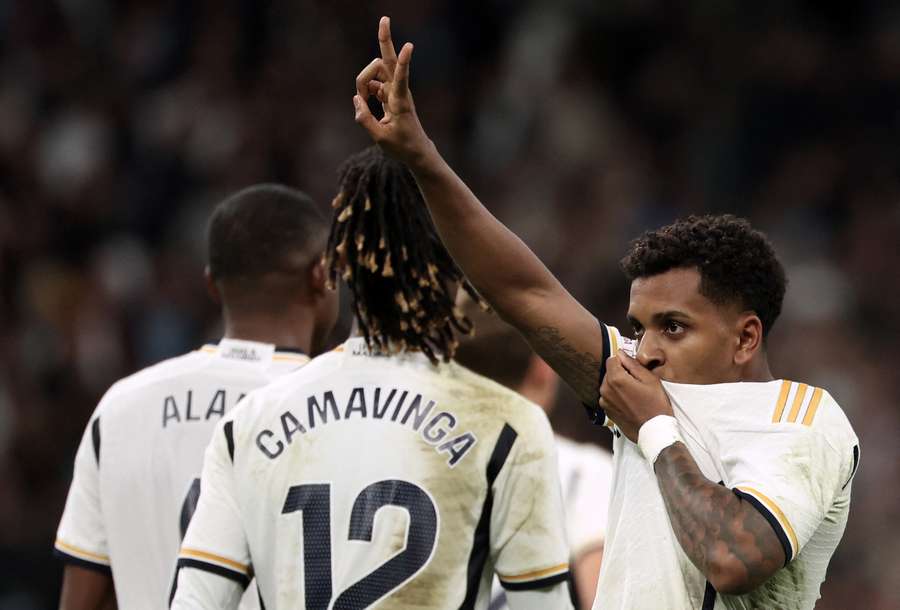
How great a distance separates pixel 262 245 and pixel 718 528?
197 cm

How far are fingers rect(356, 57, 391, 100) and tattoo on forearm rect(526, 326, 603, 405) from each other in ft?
2.03

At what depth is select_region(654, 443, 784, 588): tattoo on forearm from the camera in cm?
262

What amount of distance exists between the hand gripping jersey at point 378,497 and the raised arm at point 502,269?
1.46 ft

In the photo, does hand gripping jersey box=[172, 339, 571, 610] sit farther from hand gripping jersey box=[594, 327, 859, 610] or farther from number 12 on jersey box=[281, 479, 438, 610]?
hand gripping jersey box=[594, 327, 859, 610]

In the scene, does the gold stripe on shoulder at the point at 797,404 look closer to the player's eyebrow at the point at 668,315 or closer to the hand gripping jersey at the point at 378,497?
the player's eyebrow at the point at 668,315

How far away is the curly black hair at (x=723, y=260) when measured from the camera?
9.66 feet

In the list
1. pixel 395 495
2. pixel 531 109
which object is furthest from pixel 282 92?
pixel 395 495

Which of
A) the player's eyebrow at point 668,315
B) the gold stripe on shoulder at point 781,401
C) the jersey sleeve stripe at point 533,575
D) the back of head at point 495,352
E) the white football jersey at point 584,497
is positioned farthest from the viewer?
the white football jersey at point 584,497

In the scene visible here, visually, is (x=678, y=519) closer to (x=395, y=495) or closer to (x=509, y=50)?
(x=395, y=495)

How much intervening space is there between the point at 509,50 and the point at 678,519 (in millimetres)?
10293

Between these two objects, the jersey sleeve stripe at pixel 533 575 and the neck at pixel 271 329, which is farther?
the neck at pixel 271 329

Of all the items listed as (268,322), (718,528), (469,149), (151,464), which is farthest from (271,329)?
(469,149)

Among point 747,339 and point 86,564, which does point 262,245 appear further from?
point 747,339

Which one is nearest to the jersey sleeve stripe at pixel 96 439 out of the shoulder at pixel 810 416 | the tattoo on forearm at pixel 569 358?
the tattoo on forearm at pixel 569 358
